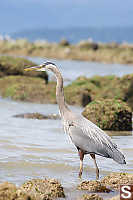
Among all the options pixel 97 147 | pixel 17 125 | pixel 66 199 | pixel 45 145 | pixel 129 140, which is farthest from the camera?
pixel 17 125

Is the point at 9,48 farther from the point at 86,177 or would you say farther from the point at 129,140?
the point at 86,177

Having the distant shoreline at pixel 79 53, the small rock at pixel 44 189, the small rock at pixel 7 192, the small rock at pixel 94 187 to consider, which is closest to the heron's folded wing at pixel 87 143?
the small rock at pixel 94 187

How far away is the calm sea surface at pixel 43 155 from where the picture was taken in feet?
29.9

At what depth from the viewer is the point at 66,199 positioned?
24.0ft

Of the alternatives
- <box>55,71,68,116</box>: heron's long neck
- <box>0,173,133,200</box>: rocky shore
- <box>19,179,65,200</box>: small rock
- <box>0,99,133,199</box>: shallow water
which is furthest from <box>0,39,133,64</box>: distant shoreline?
<box>19,179,65,200</box>: small rock

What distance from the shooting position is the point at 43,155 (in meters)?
11.0

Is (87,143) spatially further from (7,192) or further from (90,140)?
(7,192)

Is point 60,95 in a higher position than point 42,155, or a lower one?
higher

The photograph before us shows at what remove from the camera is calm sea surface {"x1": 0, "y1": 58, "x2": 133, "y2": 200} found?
29.9 ft

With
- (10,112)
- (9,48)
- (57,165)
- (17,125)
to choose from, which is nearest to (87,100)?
(10,112)

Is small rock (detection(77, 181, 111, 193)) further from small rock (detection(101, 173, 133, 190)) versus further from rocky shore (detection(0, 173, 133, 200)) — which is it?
small rock (detection(101, 173, 133, 190))

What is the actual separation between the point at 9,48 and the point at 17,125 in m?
45.0

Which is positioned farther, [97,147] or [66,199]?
[97,147]

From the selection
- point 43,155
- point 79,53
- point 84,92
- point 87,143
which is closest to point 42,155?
point 43,155
